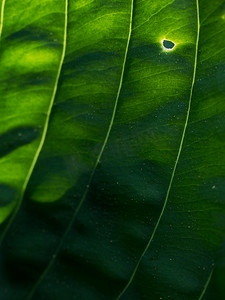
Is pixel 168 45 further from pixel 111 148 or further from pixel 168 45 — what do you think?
pixel 111 148

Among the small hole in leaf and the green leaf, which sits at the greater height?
the small hole in leaf

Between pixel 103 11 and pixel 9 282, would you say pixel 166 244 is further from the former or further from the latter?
pixel 103 11

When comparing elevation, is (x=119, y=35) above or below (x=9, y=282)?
above

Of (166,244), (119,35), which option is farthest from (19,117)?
(166,244)

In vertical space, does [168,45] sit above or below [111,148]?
above

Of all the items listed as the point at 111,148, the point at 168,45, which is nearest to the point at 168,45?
the point at 168,45

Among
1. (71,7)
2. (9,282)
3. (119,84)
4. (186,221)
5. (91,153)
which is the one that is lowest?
(9,282)

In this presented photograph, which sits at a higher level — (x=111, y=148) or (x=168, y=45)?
→ (x=168, y=45)

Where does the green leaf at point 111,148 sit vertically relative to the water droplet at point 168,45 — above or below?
below
